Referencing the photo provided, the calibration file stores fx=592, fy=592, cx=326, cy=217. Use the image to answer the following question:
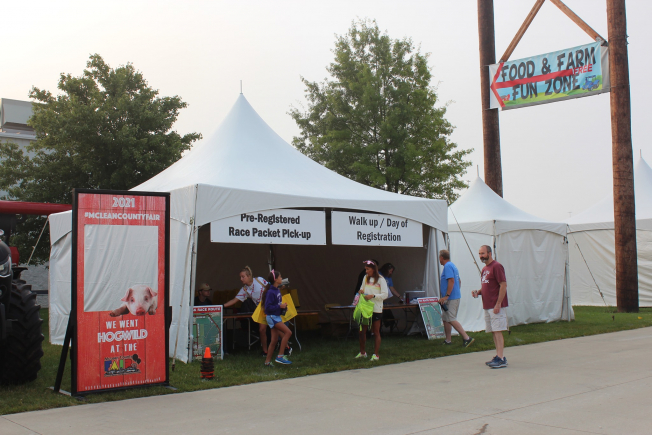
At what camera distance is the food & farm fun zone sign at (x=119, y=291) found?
6254mm

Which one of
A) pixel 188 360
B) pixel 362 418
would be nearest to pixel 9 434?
pixel 362 418

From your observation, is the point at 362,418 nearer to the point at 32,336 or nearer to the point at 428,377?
the point at 428,377

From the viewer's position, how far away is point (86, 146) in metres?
19.2

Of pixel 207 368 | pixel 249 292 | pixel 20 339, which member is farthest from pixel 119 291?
pixel 249 292

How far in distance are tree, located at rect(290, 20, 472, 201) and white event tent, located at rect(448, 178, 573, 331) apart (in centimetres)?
970

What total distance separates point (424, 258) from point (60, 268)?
24.4 ft

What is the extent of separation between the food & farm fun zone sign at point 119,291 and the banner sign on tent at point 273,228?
1881mm

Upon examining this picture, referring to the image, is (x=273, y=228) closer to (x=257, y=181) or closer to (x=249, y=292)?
(x=257, y=181)

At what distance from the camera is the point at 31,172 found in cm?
1948

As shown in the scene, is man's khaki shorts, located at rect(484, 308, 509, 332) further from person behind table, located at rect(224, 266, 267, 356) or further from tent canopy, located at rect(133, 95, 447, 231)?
person behind table, located at rect(224, 266, 267, 356)

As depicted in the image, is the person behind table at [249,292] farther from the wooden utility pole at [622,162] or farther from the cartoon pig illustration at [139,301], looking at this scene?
the wooden utility pole at [622,162]

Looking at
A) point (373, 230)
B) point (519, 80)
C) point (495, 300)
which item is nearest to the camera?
point (495, 300)

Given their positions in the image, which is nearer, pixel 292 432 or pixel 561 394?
pixel 292 432

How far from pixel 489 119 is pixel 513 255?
4.84 m
